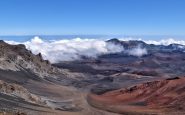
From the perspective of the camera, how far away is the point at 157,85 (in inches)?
6329

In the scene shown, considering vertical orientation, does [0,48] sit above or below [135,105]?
above

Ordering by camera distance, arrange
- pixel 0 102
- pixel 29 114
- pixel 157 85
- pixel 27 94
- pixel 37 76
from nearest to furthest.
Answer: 1. pixel 29 114
2. pixel 0 102
3. pixel 27 94
4. pixel 157 85
5. pixel 37 76

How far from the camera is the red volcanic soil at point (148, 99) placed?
386ft

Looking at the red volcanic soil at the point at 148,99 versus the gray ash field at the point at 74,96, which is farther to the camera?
the red volcanic soil at the point at 148,99

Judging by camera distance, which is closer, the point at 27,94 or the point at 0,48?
the point at 27,94

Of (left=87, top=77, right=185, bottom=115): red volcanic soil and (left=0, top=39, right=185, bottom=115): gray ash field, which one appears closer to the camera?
(left=0, top=39, right=185, bottom=115): gray ash field

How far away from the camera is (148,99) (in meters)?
144

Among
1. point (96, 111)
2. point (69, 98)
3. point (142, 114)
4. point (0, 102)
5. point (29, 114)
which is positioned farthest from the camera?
point (69, 98)

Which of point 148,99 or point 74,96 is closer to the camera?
point 148,99

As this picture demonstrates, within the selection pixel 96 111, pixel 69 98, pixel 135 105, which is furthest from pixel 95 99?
pixel 96 111

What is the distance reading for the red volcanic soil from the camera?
118m

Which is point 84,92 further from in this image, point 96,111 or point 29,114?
point 29,114

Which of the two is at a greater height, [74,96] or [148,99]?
[148,99]

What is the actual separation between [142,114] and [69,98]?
45402 millimetres
